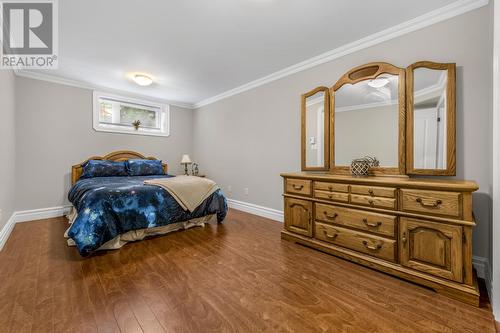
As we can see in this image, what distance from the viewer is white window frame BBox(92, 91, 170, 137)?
4.14 metres

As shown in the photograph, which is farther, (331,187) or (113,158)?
(113,158)

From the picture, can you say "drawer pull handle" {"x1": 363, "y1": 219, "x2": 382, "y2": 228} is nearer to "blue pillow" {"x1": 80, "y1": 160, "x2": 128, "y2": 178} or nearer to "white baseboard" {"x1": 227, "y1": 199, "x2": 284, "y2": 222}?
"white baseboard" {"x1": 227, "y1": 199, "x2": 284, "y2": 222}

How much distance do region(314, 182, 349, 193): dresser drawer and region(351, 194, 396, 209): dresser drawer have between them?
0.10 meters

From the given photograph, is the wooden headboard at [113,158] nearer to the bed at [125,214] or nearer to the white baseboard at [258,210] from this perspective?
the bed at [125,214]

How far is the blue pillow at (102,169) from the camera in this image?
3.73 metres

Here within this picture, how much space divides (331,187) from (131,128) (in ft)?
13.9

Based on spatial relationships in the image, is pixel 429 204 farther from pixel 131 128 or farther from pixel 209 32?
pixel 131 128

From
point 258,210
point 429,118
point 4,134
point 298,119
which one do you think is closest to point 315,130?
point 298,119

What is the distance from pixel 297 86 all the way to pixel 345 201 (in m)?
1.90

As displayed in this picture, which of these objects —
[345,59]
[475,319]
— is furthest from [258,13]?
[475,319]

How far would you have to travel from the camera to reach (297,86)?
10.7 ft

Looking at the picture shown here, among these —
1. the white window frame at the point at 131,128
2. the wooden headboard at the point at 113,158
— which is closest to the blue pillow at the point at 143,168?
the wooden headboard at the point at 113,158

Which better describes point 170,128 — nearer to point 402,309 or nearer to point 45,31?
point 45,31

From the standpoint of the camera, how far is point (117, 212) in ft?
8.00
